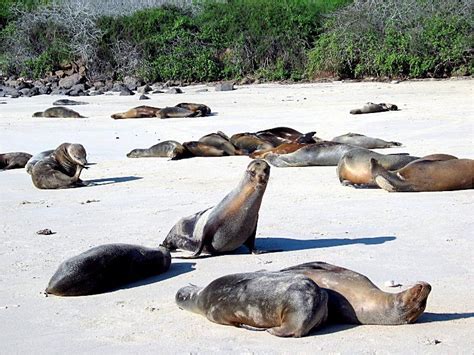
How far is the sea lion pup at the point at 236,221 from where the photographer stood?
22.1ft

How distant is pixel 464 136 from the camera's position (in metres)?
12.8

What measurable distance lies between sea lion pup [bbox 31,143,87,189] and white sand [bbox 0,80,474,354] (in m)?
0.21

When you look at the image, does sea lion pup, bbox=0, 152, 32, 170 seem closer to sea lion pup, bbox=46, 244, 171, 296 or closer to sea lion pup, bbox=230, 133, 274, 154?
sea lion pup, bbox=230, 133, 274, 154

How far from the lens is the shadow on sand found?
239 inches

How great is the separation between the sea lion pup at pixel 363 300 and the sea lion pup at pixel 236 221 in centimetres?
158

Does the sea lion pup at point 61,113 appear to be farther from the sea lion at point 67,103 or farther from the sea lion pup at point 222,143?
the sea lion pup at point 222,143

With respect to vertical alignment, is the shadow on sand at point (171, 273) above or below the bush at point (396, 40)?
below

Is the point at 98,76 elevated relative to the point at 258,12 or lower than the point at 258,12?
lower

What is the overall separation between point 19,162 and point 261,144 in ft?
9.96

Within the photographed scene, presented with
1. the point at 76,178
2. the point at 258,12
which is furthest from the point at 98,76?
the point at 76,178

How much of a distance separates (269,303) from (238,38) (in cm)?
2521

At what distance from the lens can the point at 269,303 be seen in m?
4.77

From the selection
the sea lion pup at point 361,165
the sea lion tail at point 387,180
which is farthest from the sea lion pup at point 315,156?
the sea lion tail at point 387,180

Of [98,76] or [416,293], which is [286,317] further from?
[98,76]
